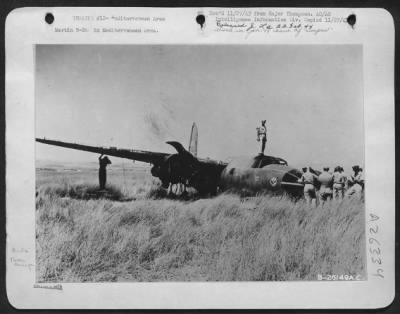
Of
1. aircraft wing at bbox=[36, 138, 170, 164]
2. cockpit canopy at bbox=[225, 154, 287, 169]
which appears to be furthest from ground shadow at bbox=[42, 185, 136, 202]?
cockpit canopy at bbox=[225, 154, 287, 169]

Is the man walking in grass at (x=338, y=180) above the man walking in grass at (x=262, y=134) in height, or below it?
below

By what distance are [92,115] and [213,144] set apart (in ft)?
1.22

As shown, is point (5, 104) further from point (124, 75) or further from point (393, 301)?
point (393, 301)

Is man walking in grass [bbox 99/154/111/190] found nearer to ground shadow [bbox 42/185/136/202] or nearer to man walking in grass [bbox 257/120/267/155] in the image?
ground shadow [bbox 42/185/136/202]

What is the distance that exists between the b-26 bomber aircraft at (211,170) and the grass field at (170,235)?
38 millimetres

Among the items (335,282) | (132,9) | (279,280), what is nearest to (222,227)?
(279,280)

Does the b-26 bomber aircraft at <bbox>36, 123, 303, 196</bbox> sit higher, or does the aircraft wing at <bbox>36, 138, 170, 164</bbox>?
the aircraft wing at <bbox>36, 138, 170, 164</bbox>

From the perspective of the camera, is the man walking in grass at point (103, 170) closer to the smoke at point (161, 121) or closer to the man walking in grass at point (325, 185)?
the smoke at point (161, 121)

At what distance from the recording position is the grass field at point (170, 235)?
44.9 inches

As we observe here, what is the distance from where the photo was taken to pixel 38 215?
1145 millimetres

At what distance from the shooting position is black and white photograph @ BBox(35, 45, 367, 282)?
114 centimetres

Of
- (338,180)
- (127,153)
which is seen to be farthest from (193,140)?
(338,180)

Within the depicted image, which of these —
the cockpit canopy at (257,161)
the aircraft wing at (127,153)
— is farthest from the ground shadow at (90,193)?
the cockpit canopy at (257,161)

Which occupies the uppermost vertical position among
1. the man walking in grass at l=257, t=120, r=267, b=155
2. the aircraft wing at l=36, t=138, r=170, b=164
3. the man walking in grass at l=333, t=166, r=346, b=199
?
the man walking in grass at l=257, t=120, r=267, b=155
